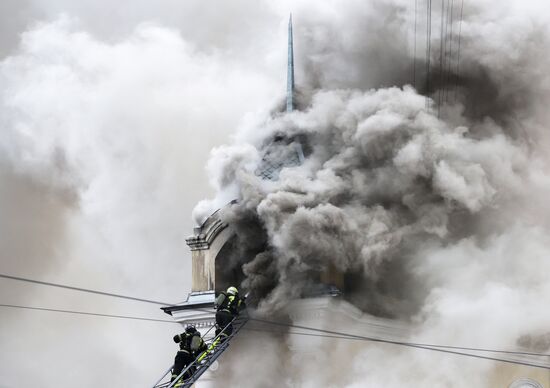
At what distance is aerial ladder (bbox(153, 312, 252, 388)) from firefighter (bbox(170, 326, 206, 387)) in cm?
6

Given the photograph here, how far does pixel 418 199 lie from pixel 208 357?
5411 millimetres

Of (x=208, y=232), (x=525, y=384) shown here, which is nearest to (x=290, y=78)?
(x=208, y=232)

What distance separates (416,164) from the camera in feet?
65.5

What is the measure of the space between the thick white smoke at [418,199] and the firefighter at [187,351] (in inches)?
88.4

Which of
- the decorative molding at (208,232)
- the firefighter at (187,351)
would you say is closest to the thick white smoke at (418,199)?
the decorative molding at (208,232)

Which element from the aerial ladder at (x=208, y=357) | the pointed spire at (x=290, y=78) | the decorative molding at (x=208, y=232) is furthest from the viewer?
the pointed spire at (x=290, y=78)

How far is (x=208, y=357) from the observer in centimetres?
1777

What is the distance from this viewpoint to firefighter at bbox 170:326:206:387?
57.1 ft

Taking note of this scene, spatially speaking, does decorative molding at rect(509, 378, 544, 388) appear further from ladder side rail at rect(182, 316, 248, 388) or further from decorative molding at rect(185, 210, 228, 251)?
decorative molding at rect(185, 210, 228, 251)

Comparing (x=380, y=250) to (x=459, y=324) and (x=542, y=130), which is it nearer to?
(x=459, y=324)

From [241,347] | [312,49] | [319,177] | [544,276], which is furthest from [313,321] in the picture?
[312,49]

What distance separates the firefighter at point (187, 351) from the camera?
685 inches

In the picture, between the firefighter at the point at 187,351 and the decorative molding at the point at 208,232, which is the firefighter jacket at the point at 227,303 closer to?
the firefighter at the point at 187,351

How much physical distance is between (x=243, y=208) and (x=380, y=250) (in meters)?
2.76
